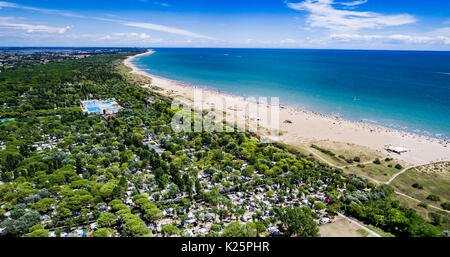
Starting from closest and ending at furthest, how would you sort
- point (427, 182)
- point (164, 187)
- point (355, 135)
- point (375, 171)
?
point (164, 187) → point (427, 182) → point (375, 171) → point (355, 135)

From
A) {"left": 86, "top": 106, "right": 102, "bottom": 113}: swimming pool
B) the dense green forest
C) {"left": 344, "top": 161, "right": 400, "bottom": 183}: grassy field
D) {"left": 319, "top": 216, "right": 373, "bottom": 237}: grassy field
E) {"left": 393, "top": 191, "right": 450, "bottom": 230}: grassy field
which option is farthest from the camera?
{"left": 86, "top": 106, "right": 102, "bottom": 113}: swimming pool

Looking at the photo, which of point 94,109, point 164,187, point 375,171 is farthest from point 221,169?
point 94,109

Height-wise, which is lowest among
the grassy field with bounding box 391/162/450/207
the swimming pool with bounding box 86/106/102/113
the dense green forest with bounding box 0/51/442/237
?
the grassy field with bounding box 391/162/450/207

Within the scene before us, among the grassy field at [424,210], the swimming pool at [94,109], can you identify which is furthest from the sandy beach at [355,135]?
the swimming pool at [94,109]

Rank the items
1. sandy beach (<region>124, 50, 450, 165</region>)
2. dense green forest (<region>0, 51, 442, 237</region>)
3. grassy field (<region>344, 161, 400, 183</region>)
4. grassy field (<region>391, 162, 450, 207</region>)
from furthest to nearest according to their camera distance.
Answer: sandy beach (<region>124, 50, 450, 165</region>) → grassy field (<region>344, 161, 400, 183</region>) → grassy field (<region>391, 162, 450, 207</region>) → dense green forest (<region>0, 51, 442, 237</region>)

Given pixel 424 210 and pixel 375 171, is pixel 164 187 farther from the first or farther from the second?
pixel 375 171

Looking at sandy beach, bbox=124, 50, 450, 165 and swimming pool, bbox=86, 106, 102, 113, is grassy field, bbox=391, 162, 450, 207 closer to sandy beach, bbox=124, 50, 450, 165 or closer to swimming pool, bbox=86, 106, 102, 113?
sandy beach, bbox=124, 50, 450, 165

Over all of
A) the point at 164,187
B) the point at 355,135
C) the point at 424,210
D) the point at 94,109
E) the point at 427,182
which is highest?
the point at 94,109

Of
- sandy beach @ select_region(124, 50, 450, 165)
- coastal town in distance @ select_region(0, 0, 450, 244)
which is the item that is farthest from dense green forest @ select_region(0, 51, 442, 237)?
sandy beach @ select_region(124, 50, 450, 165)
